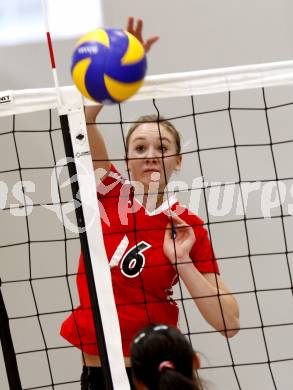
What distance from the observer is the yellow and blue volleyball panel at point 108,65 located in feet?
6.43

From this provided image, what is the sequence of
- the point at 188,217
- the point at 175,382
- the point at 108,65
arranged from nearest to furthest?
the point at 175,382, the point at 108,65, the point at 188,217

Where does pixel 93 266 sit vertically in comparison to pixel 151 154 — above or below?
below

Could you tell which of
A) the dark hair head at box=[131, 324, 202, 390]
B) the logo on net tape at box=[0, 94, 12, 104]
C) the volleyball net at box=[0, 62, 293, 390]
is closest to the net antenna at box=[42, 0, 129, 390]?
the logo on net tape at box=[0, 94, 12, 104]

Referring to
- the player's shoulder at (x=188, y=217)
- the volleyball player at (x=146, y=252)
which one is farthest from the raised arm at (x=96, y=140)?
the player's shoulder at (x=188, y=217)

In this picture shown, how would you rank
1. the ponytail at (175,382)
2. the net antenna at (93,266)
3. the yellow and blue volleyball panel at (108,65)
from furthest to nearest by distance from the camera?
the net antenna at (93,266)
the yellow and blue volleyball panel at (108,65)
the ponytail at (175,382)

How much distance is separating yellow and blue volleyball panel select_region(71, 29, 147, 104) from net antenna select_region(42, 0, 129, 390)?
284 millimetres

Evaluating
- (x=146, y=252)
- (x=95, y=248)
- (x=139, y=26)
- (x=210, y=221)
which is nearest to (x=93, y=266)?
(x=95, y=248)

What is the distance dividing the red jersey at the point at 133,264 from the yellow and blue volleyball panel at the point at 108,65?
50cm

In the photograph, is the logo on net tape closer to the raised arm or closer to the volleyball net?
the raised arm

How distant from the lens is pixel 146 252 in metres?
2.38

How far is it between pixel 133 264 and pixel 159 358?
73 centimetres

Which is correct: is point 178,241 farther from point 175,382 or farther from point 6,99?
point 175,382

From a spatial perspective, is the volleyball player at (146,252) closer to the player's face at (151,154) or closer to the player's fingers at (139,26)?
the player's face at (151,154)

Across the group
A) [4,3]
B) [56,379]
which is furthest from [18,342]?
[4,3]
